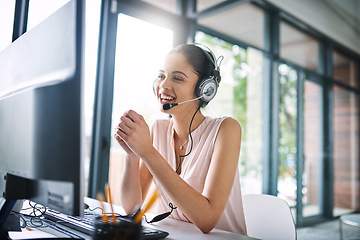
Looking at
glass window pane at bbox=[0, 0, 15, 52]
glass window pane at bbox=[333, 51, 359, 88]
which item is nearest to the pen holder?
glass window pane at bbox=[0, 0, 15, 52]

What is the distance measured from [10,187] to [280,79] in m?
2.63

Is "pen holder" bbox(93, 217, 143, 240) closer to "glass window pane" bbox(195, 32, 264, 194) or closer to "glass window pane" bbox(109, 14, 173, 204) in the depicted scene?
"glass window pane" bbox(109, 14, 173, 204)

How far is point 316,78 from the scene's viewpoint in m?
2.53

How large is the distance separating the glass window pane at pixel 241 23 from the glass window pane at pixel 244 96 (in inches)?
4.6

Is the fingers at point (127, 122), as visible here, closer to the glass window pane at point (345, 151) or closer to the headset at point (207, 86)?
the headset at point (207, 86)

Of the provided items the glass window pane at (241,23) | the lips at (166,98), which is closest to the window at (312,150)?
the glass window pane at (241,23)

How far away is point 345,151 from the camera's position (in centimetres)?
222

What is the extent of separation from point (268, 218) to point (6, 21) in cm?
171

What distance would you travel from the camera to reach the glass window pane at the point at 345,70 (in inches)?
85.9

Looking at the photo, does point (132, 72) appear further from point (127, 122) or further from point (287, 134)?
point (127, 122)

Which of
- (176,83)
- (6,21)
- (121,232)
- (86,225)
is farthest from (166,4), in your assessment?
(121,232)

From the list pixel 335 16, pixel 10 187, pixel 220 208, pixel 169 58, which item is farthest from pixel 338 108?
pixel 10 187

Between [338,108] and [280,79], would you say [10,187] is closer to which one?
[338,108]

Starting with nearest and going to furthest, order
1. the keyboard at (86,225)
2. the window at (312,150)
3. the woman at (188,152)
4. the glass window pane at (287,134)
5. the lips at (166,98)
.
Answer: the keyboard at (86,225), the woman at (188,152), the lips at (166,98), the window at (312,150), the glass window pane at (287,134)
